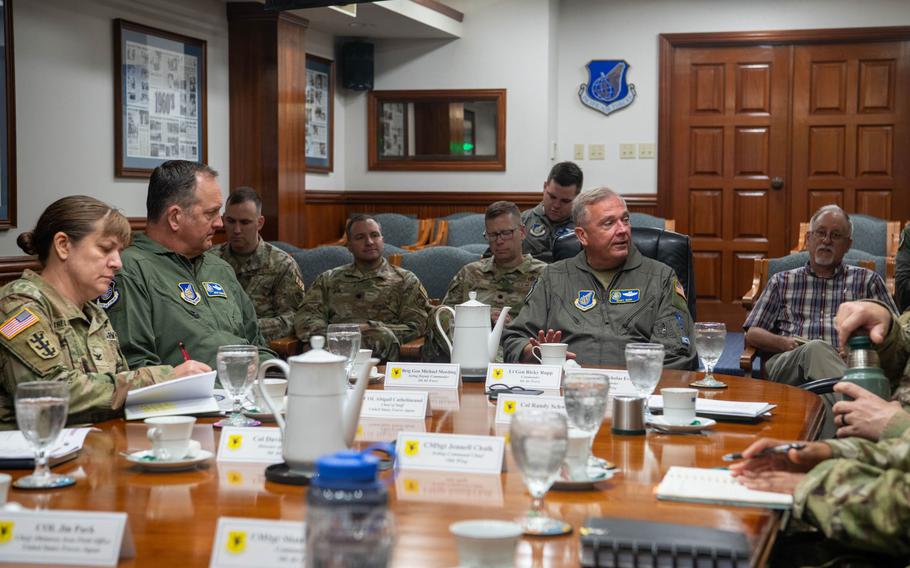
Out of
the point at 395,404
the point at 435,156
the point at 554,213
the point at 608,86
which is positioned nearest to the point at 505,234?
the point at 554,213

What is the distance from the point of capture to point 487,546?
1.16 metres

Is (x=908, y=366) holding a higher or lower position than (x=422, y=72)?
lower

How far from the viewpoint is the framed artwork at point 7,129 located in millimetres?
5344

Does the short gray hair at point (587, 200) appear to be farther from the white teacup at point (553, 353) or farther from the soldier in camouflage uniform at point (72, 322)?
the soldier in camouflage uniform at point (72, 322)

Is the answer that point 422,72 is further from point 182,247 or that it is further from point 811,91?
point 182,247

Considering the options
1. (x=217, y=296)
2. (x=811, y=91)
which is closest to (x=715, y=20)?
(x=811, y=91)

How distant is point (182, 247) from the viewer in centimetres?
331

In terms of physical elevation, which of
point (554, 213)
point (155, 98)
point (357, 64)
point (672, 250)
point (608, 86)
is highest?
point (357, 64)

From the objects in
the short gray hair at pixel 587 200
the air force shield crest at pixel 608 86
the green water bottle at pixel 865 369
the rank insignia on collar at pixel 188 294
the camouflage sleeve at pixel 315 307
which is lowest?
the camouflage sleeve at pixel 315 307

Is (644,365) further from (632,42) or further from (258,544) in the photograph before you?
(632,42)

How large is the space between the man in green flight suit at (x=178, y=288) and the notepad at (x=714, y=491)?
5.55ft

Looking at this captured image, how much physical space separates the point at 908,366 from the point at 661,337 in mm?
1061

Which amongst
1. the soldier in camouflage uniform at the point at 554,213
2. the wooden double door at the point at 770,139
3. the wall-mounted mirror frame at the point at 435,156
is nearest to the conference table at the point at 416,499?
the soldier in camouflage uniform at the point at 554,213

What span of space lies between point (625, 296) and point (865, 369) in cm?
139
